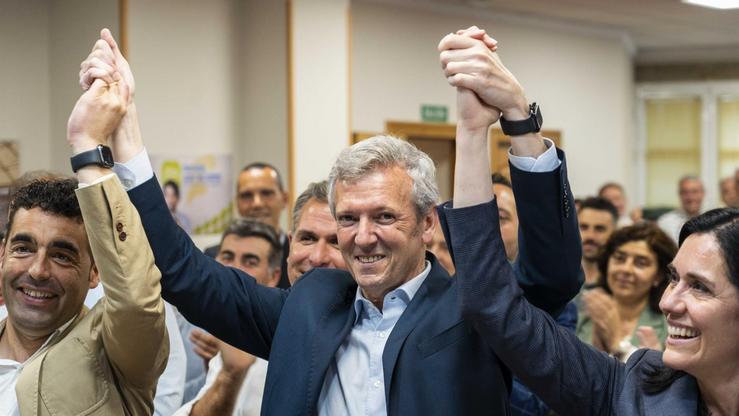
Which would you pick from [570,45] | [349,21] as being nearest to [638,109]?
[570,45]

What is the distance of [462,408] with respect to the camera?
206cm

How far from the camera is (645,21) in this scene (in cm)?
1091

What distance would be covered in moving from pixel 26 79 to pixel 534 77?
5.45 metres

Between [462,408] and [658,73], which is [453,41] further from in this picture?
[658,73]

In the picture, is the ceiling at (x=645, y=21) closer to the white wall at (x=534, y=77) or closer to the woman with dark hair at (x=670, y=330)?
the white wall at (x=534, y=77)

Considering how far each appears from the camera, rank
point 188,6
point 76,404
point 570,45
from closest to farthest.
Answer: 1. point 76,404
2. point 188,6
3. point 570,45

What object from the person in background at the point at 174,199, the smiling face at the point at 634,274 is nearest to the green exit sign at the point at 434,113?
the person in background at the point at 174,199

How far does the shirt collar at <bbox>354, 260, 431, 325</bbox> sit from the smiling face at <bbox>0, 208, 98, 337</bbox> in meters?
0.62

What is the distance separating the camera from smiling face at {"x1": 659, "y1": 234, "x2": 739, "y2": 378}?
6.37 feet

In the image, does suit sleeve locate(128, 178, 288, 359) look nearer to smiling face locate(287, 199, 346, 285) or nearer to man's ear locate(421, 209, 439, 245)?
man's ear locate(421, 209, 439, 245)

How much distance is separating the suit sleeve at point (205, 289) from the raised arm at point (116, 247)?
8 centimetres

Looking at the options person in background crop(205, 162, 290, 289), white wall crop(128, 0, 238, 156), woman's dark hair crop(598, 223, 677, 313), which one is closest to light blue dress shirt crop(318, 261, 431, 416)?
woman's dark hair crop(598, 223, 677, 313)

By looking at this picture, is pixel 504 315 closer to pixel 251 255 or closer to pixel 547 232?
pixel 547 232

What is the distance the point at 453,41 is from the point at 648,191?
11968mm
